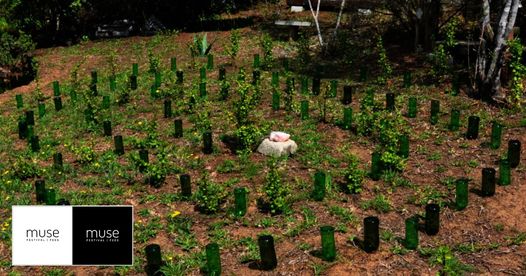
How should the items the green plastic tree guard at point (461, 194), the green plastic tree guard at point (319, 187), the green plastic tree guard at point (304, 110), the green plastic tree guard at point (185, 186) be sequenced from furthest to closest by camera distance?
1. the green plastic tree guard at point (304, 110)
2. the green plastic tree guard at point (185, 186)
3. the green plastic tree guard at point (319, 187)
4. the green plastic tree guard at point (461, 194)

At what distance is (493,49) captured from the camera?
9.73 meters

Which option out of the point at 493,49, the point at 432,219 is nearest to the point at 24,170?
the point at 432,219

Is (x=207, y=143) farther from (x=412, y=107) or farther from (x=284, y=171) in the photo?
(x=412, y=107)

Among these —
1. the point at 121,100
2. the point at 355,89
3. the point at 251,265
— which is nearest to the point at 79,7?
the point at 121,100

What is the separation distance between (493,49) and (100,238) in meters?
6.76

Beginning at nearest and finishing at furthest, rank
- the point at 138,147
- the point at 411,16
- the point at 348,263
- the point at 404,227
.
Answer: the point at 348,263, the point at 404,227, the point at 138,147, the point at 411,16

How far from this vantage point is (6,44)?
1341 centimetres

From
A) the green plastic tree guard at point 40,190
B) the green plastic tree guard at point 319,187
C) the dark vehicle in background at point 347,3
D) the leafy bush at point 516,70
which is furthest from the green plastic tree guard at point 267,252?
the dark vehicle in background at point 347,3

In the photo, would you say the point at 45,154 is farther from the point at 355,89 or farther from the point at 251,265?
the point at 355,89

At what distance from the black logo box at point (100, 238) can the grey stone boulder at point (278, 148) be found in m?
2.51

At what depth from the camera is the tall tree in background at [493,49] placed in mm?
9250

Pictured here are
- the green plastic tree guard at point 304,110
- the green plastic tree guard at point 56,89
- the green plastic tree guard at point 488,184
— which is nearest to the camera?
the green plastic tree guard at point 488,184

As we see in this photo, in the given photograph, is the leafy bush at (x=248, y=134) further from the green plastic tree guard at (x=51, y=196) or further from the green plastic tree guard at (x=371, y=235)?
the green plastic tree guard at (x=371, y=235)

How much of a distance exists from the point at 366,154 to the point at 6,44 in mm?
8847
